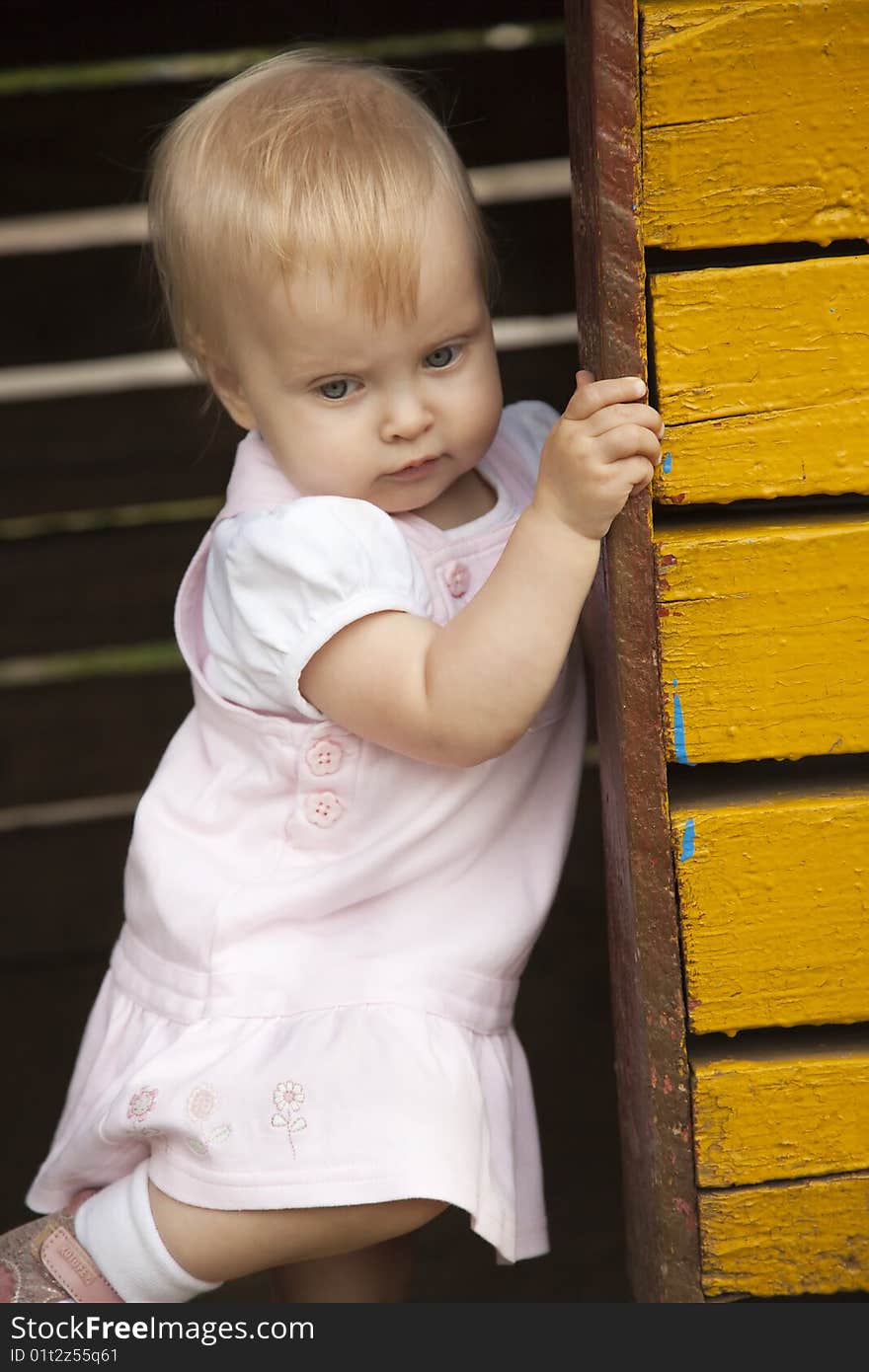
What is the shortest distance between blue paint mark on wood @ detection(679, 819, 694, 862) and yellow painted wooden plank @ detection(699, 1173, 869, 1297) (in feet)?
1.09

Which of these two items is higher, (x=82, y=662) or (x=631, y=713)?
(x=631, y=713)

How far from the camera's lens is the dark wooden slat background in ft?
7.79

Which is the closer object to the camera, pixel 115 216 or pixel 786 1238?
pixel 786 1238

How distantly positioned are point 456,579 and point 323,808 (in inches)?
10.2

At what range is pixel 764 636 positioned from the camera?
134 centimetres

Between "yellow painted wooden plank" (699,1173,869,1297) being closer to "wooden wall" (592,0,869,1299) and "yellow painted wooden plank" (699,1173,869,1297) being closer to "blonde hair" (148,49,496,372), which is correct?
"wooden wall" (592,0,869,1299)

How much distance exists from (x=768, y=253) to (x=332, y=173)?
1.32 feet

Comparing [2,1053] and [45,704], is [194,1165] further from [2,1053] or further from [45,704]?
[45,704]

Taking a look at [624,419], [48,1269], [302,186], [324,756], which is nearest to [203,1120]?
[48,1269]

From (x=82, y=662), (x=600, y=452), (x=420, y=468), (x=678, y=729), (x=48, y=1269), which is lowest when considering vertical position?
(x=82, y=662)

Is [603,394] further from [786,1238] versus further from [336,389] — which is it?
[786,1238]

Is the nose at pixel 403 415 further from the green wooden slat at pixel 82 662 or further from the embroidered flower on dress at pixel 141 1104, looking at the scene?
the green wooden slat at pixel 82 662

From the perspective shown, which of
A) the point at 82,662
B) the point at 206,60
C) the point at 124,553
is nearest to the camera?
the point at 206,60

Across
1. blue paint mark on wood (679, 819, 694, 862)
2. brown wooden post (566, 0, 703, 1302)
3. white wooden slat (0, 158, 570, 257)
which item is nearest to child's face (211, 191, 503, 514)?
brown wooden post (566, 0, 703, 1302)
